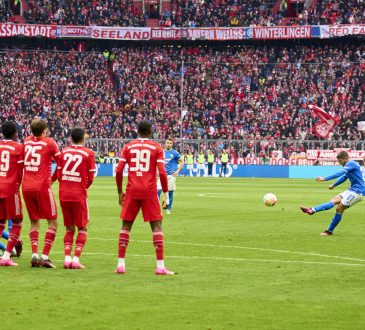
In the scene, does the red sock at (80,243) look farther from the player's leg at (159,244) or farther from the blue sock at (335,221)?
the blue sock at (335,221)

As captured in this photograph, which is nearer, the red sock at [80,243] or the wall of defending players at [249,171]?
the red sock at [80,243]

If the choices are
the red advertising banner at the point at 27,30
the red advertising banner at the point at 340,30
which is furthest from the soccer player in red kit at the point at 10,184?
the red advertising banner at the point at 27,30

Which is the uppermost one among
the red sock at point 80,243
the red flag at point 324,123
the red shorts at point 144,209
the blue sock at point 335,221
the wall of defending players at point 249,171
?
the red shorts at point 144,209

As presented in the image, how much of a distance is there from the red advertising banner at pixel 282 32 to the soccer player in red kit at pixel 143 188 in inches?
2449

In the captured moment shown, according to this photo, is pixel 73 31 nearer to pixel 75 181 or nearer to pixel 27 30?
pixel 27 30

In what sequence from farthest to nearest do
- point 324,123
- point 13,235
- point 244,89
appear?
point 244,89
point 324,123
point 13,235

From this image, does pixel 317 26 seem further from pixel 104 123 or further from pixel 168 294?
pixel 168 294

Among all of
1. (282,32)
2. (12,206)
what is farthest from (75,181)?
(282,32)

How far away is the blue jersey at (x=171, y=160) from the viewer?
96.4 feet

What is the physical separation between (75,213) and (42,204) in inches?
22.4

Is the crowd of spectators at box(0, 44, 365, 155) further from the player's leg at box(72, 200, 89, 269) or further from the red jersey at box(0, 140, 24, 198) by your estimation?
the player's leg at box(72, 200, 89, 269)

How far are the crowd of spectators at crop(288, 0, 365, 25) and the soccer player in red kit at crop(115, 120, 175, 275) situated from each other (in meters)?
61.9

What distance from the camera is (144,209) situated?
14516 mm

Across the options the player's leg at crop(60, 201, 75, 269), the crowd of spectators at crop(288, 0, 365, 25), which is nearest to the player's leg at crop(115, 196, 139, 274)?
the player's leg at crop(60, 201, 75, 269)
